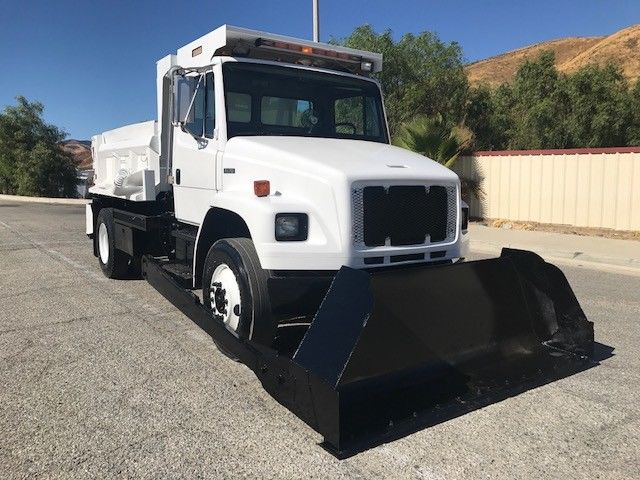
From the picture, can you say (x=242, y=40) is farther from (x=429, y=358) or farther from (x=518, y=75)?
(x=518, y=75)

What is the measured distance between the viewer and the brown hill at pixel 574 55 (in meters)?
68.9

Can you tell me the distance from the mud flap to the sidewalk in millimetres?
6449

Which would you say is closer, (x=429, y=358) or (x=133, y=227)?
(x=429, y=358)

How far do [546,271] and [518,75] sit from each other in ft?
90.6

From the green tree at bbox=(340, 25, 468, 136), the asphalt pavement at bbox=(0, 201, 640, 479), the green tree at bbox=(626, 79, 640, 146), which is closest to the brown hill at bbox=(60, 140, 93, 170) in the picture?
the green tree at bbox=(340, 25, 468, 136)

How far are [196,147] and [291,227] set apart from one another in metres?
1.99

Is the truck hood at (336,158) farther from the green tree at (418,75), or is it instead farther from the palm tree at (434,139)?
the green tree at (418,75)

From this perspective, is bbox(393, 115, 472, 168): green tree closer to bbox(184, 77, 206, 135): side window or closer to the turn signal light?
bbox(184, 77, 206, 135): side window

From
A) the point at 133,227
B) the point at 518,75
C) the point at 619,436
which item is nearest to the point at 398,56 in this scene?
the point at 518,75

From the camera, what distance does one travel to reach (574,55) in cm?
9750

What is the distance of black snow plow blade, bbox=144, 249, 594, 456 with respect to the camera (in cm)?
347

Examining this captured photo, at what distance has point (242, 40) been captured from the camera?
5391mm

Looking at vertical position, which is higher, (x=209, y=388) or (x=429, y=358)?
(x=429, y=358)

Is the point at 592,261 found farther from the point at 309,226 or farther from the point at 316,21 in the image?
the point at 316,21
